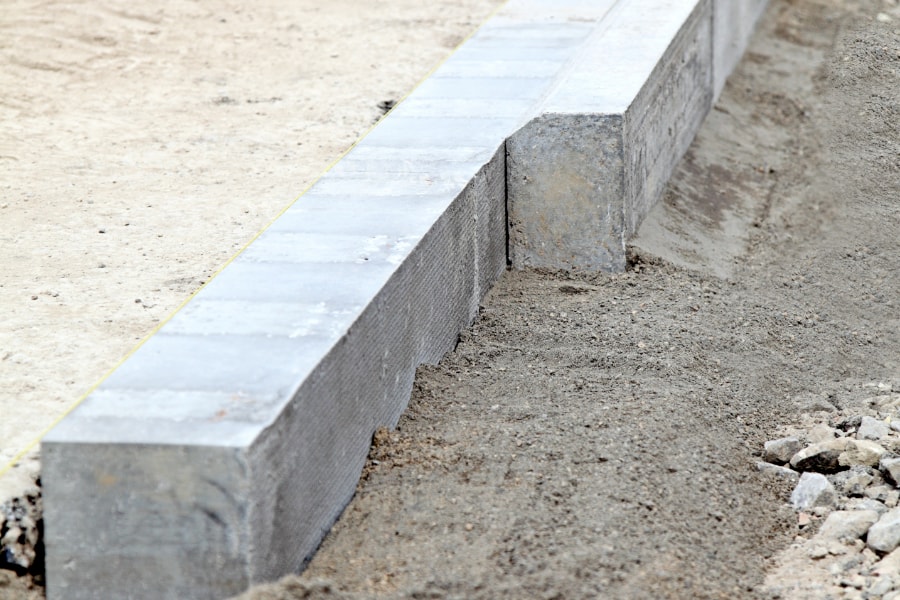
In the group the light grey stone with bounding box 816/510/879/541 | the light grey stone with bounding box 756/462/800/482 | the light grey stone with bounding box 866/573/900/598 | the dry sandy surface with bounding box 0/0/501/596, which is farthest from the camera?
the dry sandy surface with bounding box 0/0/501/596

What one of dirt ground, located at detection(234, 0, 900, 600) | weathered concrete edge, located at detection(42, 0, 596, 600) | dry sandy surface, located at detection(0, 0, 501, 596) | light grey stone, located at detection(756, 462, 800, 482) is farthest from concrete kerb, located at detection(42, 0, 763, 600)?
light grey stone, located at detection(756, 462, 800, 482)

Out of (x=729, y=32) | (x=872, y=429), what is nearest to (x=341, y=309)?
(x=872, y=429)

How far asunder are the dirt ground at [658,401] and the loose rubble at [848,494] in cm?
6

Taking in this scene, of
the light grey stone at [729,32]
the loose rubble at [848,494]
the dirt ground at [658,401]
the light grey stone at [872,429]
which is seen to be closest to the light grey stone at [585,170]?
the dirt ground at [658,401]

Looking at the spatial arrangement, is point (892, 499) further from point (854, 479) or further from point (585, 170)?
point (585, 170)

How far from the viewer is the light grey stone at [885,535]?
3.91 metres

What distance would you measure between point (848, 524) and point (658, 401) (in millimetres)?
910

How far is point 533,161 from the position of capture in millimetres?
5887

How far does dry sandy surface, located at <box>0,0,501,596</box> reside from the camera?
4930 millimetres

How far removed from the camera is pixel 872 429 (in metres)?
4.69

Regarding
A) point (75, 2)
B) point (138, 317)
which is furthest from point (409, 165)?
point (75, 2)

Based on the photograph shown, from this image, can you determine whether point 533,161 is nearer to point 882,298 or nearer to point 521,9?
point 882,298

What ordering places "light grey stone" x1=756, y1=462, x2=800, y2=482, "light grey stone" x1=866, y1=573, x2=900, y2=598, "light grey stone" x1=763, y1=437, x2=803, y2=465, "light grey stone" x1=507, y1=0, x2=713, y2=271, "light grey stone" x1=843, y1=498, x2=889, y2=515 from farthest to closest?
"light grey stone" x1=507, y1=0, x2=713, y2=271
"light grey stone" x1=763, y1=437, x2=803, y2=465
"light grey stone" x1=756, y1=462, x2=800, y2=482
"light grey stone" x1=843, y1=498, x2=889, y2=515
"light grey stone" x1=866, y1=573, x2=900, y2=598

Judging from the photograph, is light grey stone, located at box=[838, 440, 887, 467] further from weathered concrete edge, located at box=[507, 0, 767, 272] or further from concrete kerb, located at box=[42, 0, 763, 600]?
weathered concrete edge, located at box=[507, 0, 767, 272]
